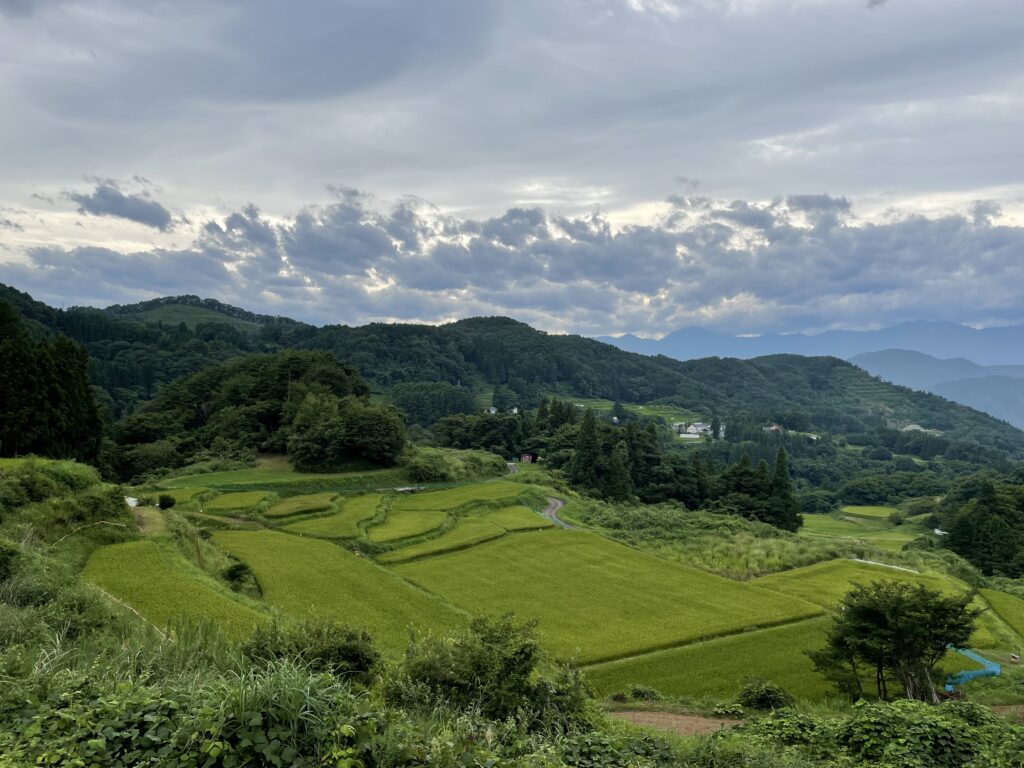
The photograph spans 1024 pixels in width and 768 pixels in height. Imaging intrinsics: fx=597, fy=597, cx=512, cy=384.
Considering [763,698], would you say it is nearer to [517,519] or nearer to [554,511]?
[517,519]

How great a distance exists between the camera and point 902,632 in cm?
1733

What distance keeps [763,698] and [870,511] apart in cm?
9262

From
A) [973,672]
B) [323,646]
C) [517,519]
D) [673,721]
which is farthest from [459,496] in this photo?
[323,646]

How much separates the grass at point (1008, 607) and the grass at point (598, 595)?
10318 millimetres

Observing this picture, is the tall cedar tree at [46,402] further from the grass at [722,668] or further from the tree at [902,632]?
the tree at [902,632]

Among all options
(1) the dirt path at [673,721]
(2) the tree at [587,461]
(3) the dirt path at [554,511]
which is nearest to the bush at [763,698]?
(1) the dirt path at [673,721]

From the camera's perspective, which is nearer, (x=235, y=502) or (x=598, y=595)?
(x=598, y=595)

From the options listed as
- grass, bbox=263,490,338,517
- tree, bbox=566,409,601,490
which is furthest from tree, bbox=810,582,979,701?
tree, bbox=566,409,601,490

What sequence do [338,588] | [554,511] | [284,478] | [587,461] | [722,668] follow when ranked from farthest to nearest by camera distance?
[587,461], [284,478], [554,511], [338,588], [722,668]

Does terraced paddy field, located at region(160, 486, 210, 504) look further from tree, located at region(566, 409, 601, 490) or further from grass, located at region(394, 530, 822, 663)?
tree, located at region(566, 409, 601, 490)

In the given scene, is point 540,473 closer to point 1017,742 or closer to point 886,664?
point 886,664

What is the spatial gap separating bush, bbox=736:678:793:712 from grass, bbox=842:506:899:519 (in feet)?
282

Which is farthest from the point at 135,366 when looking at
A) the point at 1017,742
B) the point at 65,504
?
the point at 1017,742

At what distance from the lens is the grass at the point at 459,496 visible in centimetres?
4475
